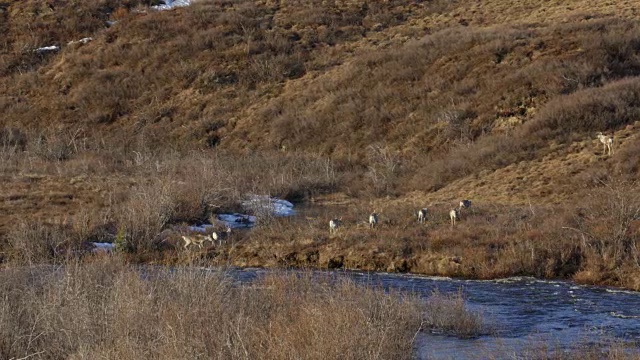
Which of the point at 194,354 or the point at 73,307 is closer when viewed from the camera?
the point at 194,354

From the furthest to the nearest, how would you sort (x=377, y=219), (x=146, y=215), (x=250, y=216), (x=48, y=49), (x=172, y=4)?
1. (x=172, y=4)
2. (x=48, y=49)
3. (x=250, y=216)
4. (x=377, y=219)
5. (x=146, y=215)

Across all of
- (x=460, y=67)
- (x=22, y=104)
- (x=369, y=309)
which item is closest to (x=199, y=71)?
(x=22, y=104)

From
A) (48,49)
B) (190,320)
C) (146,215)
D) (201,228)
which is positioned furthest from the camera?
(48,49)

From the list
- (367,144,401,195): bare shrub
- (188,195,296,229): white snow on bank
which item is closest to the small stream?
(188,195,296,229): white snow on bank

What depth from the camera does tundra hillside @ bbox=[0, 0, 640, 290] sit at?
724 inches

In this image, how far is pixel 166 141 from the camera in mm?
40781

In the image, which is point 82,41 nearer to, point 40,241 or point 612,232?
point 40,241

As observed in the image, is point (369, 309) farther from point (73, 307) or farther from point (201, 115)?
point (201, 115)

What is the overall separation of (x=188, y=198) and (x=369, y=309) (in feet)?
43.9

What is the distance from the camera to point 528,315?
42.4 feet

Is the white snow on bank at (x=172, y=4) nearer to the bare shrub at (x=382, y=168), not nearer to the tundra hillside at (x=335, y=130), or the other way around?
the tundra hillside at (x=335, y=130)

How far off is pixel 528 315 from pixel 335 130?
2372 centimetres

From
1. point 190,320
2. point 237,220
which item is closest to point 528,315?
point 190,320

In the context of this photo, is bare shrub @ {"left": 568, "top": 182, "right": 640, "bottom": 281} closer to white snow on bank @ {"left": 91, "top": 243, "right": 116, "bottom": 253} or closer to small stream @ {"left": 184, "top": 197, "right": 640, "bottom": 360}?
small stream @ {"left": 184, "top": 197, "right": 640, "bottom": 360}
